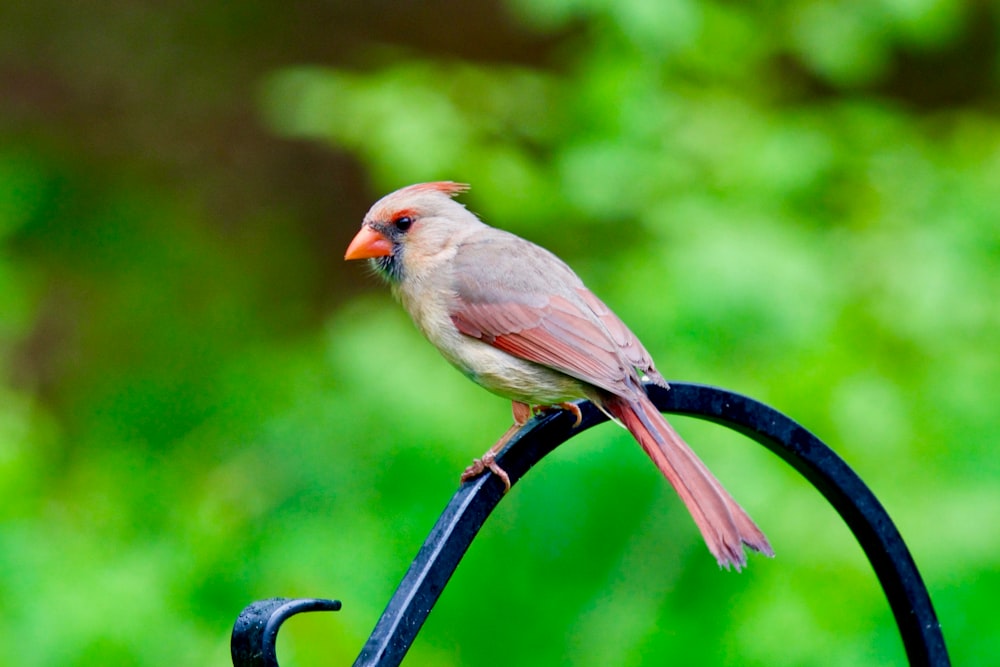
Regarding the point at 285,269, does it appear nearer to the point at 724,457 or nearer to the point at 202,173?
the point at 202,173

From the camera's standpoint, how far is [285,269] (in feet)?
18.3

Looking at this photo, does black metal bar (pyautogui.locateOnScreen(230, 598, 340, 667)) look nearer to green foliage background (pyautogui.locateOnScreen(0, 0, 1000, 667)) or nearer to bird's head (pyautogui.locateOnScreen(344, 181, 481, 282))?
bird's head (pyautogui.locateOnScreen(344, 181, 481, 282))

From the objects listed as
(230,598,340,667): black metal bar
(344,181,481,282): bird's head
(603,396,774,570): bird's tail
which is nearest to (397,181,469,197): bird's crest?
(344,181,481,282): bird's head

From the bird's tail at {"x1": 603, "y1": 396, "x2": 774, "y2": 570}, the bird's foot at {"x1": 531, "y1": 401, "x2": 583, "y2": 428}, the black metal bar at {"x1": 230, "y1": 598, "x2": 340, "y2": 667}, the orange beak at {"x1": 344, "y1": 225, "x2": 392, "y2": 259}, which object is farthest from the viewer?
the orange beak at {"x1": 344, "y1": 225, "x2": 392, "y2": 259}

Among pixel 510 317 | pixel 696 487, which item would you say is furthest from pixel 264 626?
pixel 510 317

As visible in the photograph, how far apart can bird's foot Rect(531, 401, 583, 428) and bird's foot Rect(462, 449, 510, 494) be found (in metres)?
0.14

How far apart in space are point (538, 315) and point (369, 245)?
1.27ft

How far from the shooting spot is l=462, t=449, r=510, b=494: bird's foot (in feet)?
5.46

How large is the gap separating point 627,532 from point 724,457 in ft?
0.91

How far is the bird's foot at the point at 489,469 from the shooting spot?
167 centimetres

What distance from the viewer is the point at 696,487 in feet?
5.77

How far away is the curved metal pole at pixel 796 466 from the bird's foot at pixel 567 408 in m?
0.09

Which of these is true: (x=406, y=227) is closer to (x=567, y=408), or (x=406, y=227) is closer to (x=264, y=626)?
(x=567, y=408)

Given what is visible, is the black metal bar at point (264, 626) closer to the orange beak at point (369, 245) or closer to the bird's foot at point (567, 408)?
the bird's foot at point (567, 408)
